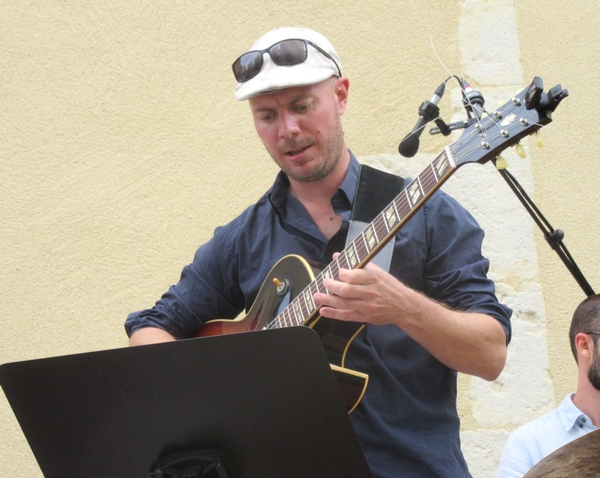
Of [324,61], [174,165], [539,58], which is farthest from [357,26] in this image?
[324,61]

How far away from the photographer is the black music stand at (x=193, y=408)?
1477 millimetres

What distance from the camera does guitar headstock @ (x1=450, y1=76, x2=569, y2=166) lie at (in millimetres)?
1601

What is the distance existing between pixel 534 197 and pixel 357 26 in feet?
3.52

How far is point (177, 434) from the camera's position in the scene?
5.20 feet

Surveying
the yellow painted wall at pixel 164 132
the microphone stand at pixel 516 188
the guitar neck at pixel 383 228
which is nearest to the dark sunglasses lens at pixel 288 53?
the microphone stand at pixel 516 188

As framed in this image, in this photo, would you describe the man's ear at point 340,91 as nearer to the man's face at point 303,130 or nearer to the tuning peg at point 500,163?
the man's face at point 303,130

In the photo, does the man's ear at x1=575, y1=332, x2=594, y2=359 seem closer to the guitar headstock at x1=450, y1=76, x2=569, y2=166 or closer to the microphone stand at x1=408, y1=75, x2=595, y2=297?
the microphone stand at x1=408, y1=75, x2=595, y2=297

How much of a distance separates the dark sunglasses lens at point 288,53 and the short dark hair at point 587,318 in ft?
3.69

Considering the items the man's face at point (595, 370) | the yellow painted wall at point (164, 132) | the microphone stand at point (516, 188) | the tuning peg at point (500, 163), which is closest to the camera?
the tuning peg at point (500, 163)

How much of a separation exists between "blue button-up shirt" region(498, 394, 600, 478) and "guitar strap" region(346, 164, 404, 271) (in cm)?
77

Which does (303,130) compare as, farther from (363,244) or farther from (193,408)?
(193,408)

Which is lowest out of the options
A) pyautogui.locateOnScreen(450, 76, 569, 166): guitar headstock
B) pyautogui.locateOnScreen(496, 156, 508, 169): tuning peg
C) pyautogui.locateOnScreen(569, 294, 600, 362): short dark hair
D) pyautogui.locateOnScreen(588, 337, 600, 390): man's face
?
pyautogui.locateOnScreen(588, 337, 600, 390): man's face

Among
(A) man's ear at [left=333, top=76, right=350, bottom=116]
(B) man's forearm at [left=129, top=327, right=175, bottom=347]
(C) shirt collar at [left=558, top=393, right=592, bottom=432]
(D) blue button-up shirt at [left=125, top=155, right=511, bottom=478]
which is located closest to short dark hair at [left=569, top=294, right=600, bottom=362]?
(C) shirt collar at [left=558, top=393, right=592, bottom=432]

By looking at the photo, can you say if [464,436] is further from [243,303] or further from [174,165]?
[174,165]
